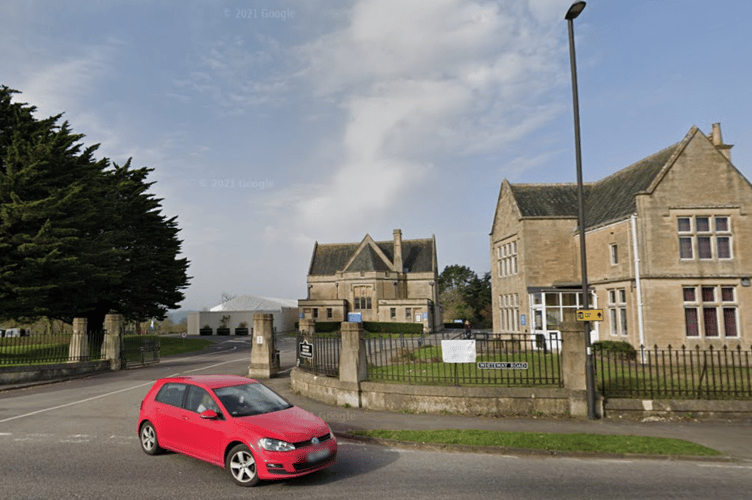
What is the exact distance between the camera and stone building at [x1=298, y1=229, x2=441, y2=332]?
2333 inches

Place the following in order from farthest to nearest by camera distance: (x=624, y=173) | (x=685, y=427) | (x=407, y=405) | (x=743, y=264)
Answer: (x=624, y=173) < (x=743, y=264) < (x=407, y=405) < (x=685, y=427)

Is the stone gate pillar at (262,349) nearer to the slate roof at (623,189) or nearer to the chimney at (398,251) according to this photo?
the slate roof at (623,189)

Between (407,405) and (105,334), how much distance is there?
1965 centimetres

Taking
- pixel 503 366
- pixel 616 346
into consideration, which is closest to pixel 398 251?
pixel 616 346

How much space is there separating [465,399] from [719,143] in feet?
73.7

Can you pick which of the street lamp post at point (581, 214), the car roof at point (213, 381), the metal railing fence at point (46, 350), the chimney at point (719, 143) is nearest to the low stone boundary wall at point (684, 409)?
the street lamp post at point (581, 214)

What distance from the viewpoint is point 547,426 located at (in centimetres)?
1095

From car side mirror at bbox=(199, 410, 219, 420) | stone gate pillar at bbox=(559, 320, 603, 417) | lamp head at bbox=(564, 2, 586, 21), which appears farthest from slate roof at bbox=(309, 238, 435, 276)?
car side mirror at bbox=(199, 410, 219, 420)

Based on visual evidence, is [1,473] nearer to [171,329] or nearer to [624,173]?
[624,173]

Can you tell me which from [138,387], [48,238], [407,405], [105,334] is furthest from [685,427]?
[48,238]

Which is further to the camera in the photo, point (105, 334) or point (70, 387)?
point (105, 334)

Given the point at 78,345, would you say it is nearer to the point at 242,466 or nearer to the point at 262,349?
the point at 262,349

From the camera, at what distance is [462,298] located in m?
79.3

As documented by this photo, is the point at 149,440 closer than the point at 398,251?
Yes
